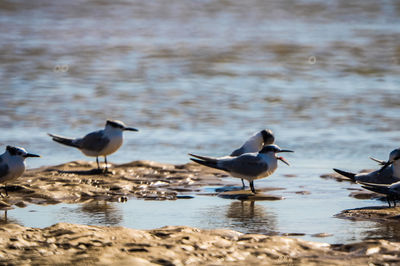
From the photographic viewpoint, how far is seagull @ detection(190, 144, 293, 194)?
28.2 ft

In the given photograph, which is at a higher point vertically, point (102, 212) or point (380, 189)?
point (380, 189)

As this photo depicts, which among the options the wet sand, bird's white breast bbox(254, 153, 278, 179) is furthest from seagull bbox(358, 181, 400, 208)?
the wet sand

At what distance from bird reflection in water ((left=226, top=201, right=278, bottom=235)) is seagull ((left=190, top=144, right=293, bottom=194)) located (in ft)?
1.98

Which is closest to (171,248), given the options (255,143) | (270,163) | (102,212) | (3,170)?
(102,212)

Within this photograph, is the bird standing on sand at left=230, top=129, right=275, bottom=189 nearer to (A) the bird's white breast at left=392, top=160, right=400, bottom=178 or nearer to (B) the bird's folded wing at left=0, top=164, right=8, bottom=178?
(A) the bird's white breast at left=392, top=160, right=400, bottom=178

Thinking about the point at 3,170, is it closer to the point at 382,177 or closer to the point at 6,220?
the point at 6,220

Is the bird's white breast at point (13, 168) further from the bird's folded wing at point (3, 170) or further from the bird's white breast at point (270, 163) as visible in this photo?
the bird's white breast at point (270, 163)

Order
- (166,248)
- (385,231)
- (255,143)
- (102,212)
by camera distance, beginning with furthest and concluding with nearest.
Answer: (255,143) → (102,212) → (385,231) → (166,248)

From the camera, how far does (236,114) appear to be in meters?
13.2

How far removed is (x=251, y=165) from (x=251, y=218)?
1466 mm

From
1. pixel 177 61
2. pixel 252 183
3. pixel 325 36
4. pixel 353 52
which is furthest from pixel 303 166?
pixel 325 36

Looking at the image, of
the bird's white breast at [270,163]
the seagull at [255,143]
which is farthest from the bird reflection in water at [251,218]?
the seagull at [255,143]

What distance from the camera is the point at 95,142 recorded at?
9859mm

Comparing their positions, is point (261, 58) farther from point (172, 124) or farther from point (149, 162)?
point (149, 162)
